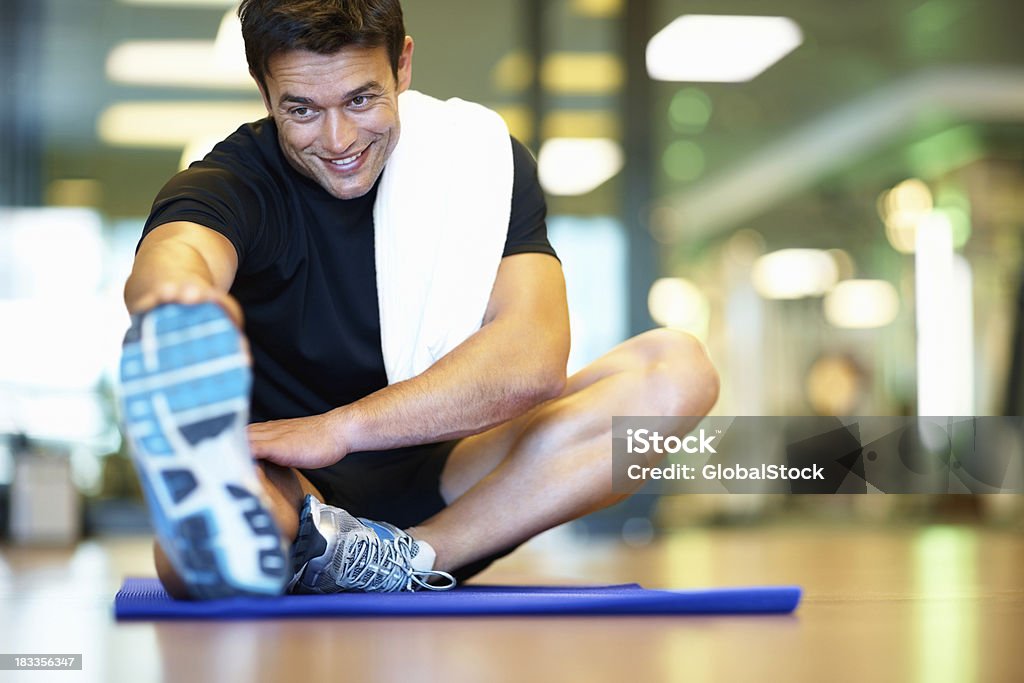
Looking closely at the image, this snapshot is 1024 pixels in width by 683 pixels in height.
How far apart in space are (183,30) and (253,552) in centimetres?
356

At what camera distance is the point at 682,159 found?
14.7ft

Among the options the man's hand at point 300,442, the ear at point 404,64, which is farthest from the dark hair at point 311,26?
the man's hand at point 300,442

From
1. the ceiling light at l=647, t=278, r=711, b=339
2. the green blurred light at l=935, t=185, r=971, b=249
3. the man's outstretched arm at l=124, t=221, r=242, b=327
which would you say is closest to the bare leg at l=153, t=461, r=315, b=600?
the man's outstretched arm at l=124, t=221, r=242, b=327

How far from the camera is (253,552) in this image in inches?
40.9

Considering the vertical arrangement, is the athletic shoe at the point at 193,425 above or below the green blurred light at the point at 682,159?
below

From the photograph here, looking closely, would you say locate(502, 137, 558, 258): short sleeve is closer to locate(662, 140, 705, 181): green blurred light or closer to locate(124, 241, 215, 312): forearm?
locate(124, 241, 215, 312): forearm

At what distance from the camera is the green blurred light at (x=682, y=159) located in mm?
4426

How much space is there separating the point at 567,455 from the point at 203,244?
570 millimetres

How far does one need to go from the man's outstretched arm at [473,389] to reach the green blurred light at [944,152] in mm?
4116

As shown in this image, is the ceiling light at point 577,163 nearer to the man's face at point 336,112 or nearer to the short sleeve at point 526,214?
the short sleeve at point 526,214

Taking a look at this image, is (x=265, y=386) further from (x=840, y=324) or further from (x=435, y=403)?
(x=840, y=324)

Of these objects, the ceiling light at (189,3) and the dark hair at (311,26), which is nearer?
the dark hair at (311,26)

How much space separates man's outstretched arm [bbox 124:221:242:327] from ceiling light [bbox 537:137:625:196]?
116 inches

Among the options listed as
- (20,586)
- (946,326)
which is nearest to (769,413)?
(946,326)
